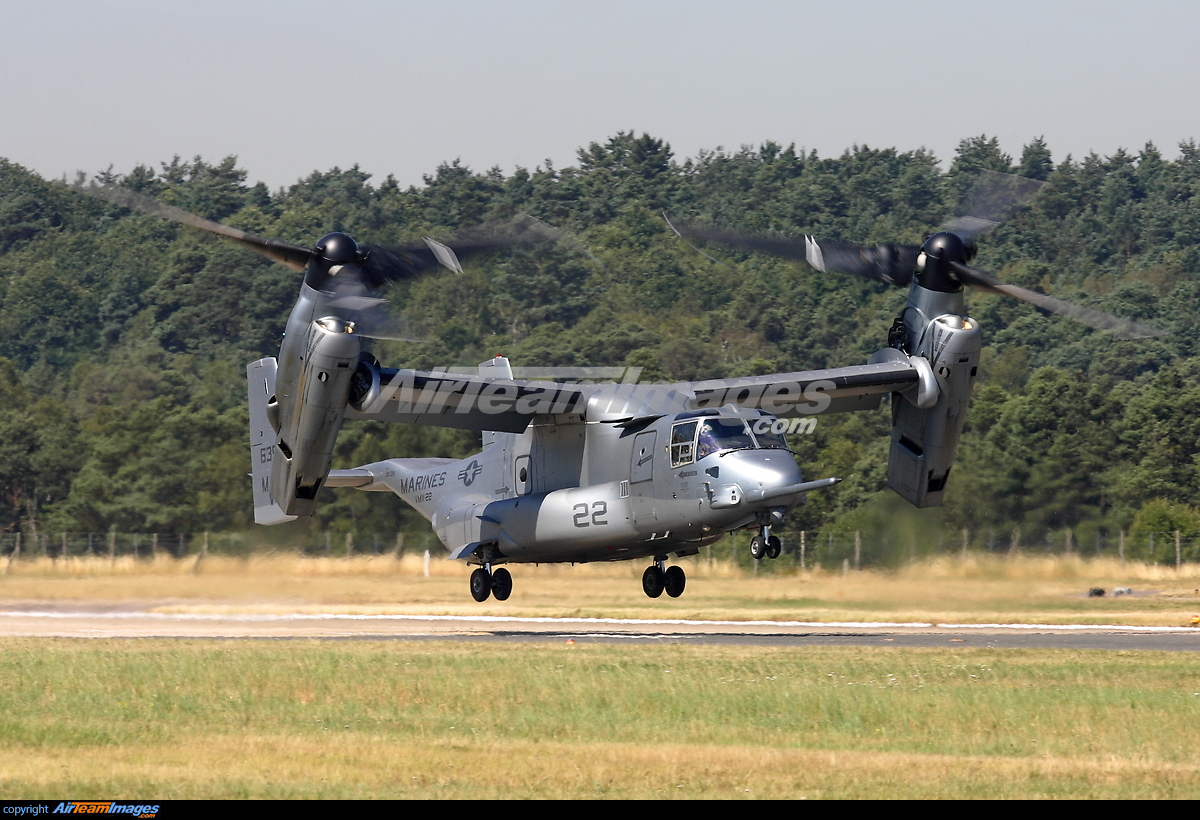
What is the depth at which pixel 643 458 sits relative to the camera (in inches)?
1141

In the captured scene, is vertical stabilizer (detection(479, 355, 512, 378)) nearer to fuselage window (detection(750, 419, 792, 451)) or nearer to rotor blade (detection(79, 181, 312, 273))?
fuselage window (detection(750, 419, 792, 451))

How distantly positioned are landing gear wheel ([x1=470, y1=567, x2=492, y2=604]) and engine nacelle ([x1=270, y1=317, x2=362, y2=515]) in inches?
205

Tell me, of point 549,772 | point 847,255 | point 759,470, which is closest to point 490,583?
point 759,470

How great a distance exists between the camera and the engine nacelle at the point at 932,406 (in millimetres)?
28781

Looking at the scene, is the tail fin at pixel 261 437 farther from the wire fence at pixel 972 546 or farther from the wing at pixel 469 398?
the wire fence at pixel 972 546

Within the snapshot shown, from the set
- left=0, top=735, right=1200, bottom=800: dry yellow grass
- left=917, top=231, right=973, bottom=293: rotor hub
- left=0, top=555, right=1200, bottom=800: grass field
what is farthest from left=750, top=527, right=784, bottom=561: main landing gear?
left=0, top=735, right=1200, bottom=800: dry yellow grass

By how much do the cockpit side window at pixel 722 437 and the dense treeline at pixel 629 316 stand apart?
4.77 m

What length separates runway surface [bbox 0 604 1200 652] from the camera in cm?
2870

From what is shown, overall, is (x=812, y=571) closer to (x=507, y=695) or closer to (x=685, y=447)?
(x=685, y=447)

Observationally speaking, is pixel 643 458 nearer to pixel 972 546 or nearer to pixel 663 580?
pixel 663 580

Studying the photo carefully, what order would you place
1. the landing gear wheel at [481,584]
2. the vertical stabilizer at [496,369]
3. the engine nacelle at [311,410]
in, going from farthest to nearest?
the vertical stabilizer at [496,369] → the landing gear wheel at [481,584] → the engine nacelle at [311,410]

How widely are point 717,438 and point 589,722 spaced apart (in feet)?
31.2

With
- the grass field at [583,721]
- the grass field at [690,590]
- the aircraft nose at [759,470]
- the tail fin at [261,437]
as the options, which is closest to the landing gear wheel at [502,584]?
the grass field at [690,590]

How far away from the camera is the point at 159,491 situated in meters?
55.8
